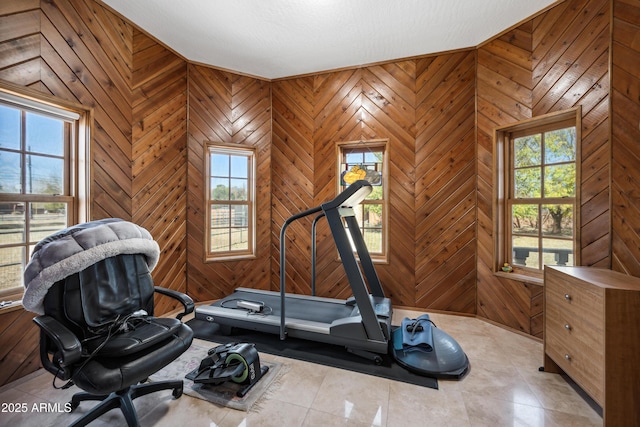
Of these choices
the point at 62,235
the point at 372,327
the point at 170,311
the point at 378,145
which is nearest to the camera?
the point at 62,235

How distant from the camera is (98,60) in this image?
2.56 meters

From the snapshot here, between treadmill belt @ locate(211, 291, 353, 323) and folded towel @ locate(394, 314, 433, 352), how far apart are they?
0.61 meters

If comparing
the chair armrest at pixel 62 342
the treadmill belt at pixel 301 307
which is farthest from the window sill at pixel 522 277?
the chair armrest at pixel 62 342

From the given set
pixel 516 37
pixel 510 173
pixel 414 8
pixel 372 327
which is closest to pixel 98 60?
pixel 414 8

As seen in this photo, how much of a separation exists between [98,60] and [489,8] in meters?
3.81

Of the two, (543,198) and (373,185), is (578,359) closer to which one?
(543,198)

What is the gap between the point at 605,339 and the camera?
1.54 meters

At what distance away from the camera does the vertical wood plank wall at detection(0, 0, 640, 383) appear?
7.03ft

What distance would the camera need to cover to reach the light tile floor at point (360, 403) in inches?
65.3

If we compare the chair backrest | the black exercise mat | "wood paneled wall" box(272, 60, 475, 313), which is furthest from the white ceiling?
the black exercise mat

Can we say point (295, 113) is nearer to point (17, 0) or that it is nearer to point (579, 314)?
point (17, 0)

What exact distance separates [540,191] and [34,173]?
15.6 ft

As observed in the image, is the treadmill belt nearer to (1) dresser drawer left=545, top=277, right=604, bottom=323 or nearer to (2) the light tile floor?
(2) the light tile floor

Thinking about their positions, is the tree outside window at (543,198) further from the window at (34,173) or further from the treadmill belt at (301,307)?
the window at (34,173)
